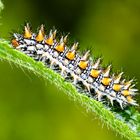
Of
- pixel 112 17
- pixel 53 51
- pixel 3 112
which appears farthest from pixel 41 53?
pixel 112 17

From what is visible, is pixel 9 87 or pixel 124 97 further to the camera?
pixel 9 87

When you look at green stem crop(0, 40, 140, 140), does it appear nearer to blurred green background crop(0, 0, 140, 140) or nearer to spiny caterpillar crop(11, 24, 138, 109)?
spiny caterpillar crop(11, 24, 138, 109)

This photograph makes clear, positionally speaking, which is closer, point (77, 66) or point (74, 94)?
point (74, 94)

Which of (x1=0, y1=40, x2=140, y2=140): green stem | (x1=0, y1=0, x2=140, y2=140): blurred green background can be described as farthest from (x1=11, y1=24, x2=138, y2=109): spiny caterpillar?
(x1=0, y1=0, x2=140, y2=140): blurred green background

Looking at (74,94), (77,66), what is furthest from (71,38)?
(74,94)

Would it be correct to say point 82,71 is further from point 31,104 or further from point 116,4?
point 116,4

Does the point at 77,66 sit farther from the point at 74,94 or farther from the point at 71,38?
the point at 71,38
